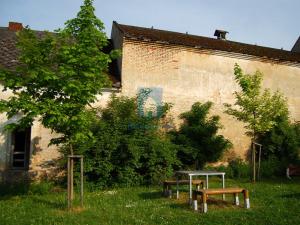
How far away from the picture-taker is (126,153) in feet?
43.6

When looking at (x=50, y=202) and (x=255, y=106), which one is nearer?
(x=50, y=202)

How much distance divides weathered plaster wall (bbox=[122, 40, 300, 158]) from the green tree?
22.6 feet

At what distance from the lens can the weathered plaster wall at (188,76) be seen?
1641 cm

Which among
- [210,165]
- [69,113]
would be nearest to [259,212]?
[69,113]

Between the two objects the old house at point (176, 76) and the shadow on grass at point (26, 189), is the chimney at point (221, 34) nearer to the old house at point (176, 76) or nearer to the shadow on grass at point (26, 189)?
the old house at point (176, 76)

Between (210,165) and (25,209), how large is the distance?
10102 mm

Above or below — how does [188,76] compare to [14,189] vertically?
above

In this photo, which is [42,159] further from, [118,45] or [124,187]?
[118,45]

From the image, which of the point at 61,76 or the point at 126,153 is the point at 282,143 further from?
the point at 61,76

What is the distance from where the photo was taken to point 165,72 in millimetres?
16922

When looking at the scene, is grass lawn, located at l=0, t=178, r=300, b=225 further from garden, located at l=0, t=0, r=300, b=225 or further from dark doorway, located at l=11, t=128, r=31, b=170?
dark doorway, located at l=11, t=128, r=31, b=170

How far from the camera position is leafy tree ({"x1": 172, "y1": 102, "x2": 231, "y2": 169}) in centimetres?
1566

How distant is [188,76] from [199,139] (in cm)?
341

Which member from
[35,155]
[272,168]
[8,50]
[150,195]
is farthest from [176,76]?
[8,50]
